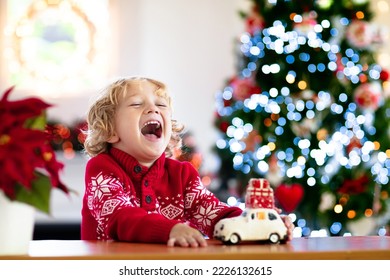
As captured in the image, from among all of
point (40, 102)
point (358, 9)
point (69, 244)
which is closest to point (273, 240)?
point (69, 244)

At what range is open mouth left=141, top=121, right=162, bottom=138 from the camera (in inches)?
52.1

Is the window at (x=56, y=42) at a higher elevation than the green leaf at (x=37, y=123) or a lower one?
higher

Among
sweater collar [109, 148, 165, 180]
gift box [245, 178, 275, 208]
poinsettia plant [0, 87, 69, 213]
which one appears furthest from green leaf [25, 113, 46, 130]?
sweater collar [109, 148, 165, 180]

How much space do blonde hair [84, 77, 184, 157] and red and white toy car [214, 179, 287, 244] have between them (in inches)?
14.5

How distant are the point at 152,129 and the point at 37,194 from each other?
1.64 feet

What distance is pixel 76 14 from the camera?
18.8 feet

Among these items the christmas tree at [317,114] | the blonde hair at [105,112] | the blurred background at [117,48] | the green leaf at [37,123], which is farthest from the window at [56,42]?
the green leaf at [37,123]

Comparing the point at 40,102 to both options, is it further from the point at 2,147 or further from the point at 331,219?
the point at 331,219

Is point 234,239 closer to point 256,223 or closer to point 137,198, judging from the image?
point 256,223

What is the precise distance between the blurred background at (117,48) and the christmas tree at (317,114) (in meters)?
1.42

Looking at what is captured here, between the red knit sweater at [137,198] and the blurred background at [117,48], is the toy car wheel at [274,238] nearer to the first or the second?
the red knit sweater at [137,198]

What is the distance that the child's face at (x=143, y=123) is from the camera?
131cm

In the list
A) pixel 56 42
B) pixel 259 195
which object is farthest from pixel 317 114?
pixel 259 195

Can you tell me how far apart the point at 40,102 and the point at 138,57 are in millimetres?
4849
